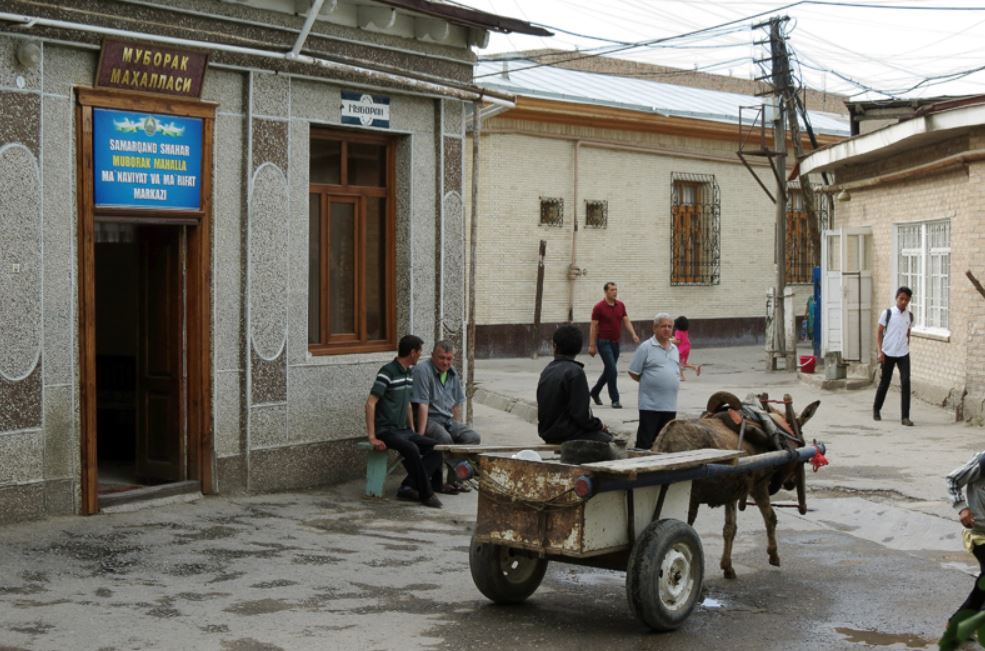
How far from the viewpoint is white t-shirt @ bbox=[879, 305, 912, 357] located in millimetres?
16188

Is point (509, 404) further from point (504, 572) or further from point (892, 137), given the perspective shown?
point (504, 572)

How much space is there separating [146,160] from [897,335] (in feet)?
31.8

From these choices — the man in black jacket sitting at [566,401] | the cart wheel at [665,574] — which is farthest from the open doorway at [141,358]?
the cart wheel at [665,574]

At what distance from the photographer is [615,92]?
30.2m

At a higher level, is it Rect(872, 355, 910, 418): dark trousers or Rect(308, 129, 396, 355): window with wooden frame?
Rect(308, 129, 396, 355): window with wooden frame

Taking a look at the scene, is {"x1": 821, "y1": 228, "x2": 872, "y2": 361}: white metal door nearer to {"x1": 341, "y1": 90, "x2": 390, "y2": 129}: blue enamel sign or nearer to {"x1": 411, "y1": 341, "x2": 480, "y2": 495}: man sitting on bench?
{"x1": 411, "y1": 341, "x2": 480, "y2": 495}: man sitting on bench

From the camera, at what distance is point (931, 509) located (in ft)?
36.8

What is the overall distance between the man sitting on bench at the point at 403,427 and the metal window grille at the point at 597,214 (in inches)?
658

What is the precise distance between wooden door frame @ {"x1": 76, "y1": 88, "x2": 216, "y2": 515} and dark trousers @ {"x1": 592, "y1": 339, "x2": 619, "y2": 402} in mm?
7667

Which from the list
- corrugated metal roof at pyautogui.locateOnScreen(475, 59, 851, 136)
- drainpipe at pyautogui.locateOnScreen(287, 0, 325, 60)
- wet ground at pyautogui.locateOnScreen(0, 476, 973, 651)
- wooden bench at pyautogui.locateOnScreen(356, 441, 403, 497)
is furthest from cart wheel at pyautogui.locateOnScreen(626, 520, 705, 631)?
corrugated metal roof at pyautogui.locateOnScreen(475, 59, 851, 136)

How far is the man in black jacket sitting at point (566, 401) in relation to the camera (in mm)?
8930

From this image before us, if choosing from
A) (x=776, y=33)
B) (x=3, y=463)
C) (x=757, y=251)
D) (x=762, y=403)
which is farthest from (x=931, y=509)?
(x=757, y=251)

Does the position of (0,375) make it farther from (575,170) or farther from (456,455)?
(575,170)

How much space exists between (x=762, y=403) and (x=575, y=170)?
18.3m
